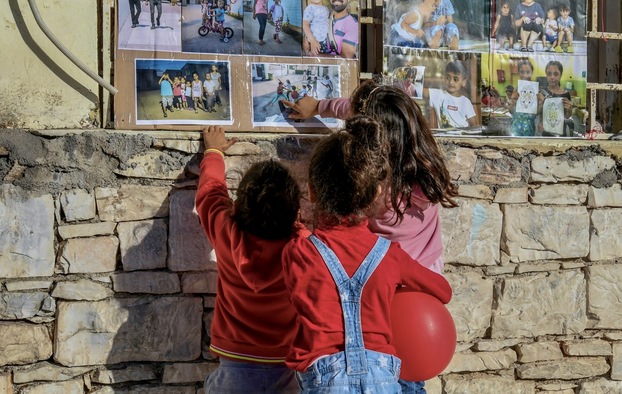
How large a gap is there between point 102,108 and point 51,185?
0.48m

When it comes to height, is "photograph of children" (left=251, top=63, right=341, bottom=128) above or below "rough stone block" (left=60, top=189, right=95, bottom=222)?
above

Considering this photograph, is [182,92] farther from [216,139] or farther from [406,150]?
[406,150]

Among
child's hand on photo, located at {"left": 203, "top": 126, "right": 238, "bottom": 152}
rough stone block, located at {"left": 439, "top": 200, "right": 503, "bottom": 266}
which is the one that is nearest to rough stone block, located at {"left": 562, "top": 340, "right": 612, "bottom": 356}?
rough stone block, located at {"left": 439, "top": 200, "right": 503, "bottom": 266}

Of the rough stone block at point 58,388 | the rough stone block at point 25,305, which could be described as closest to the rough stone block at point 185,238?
the rough stone block at point 25,305

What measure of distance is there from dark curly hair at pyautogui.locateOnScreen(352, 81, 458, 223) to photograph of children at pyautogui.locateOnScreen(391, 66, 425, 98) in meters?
0.95

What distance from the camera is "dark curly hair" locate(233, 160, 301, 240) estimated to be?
2.81 meters

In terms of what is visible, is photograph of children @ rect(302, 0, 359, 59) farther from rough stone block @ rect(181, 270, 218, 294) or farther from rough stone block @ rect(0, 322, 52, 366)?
rough stone block @ rect(0, 322, 52, 366)

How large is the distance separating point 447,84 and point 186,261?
5.31 ft

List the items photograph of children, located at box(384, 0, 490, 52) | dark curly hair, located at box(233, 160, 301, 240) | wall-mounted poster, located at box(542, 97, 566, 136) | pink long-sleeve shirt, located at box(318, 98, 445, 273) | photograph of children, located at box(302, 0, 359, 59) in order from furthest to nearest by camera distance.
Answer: wall-mounted poster, located at box(542, 97, 566, 136) → photograph of children, located at box(384, 0, 490, 52) → photograph of children, located at box(302, 0, 359, 59) → pink long-sleeve shirt, located at box(318, 98, 445, 273) → dark curly hair, located at box(233, 160, 301, 240)

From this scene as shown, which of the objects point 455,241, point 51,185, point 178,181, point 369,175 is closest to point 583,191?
point 455,241

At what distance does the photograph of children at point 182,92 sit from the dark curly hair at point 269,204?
831mm

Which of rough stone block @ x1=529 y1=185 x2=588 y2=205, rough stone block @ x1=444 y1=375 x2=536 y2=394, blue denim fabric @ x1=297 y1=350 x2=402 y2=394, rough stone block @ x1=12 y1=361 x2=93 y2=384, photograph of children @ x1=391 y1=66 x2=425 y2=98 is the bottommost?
rough stone block @ x1=444 y1=375 x2=536 y2=394

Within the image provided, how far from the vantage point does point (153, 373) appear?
3.47 metres

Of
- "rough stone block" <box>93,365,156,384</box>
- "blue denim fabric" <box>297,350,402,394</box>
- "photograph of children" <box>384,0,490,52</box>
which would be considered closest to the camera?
"blue denim fabric" <box>297,350,402,394</box>
